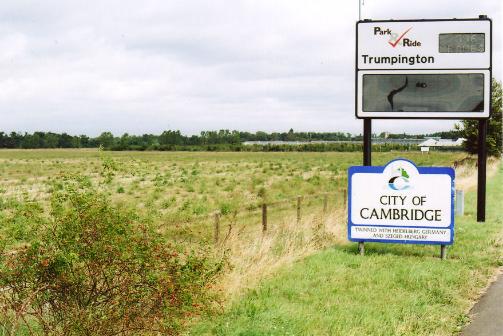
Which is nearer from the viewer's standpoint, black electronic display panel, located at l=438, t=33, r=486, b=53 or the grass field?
Result: the grass field

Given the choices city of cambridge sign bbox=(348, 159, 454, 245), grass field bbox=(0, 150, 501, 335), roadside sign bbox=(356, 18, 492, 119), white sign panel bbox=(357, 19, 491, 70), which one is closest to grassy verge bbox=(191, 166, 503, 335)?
grass field bbox=(0, 150, 501, 335)

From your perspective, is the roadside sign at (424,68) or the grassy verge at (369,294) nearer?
the grassy verge at (369,294)

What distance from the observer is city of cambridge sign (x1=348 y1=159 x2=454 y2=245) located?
33.4 ft

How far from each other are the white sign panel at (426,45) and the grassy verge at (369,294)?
3.52 m

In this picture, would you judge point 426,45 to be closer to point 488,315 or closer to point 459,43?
point 459,43

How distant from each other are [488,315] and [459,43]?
5593 mm

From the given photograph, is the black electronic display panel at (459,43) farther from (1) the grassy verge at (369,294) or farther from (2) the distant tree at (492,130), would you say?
(2) the distant tree at (492,130)

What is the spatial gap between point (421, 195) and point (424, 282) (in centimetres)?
241

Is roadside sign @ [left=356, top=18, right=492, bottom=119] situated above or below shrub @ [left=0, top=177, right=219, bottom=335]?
above

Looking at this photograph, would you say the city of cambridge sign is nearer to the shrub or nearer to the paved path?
the paved path

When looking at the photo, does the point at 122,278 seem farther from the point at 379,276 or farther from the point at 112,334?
the point at 379,276

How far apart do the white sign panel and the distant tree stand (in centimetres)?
3255

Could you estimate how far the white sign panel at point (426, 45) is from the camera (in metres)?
10.6

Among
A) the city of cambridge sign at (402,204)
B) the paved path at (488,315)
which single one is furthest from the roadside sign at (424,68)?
the paved path at (488,315)
